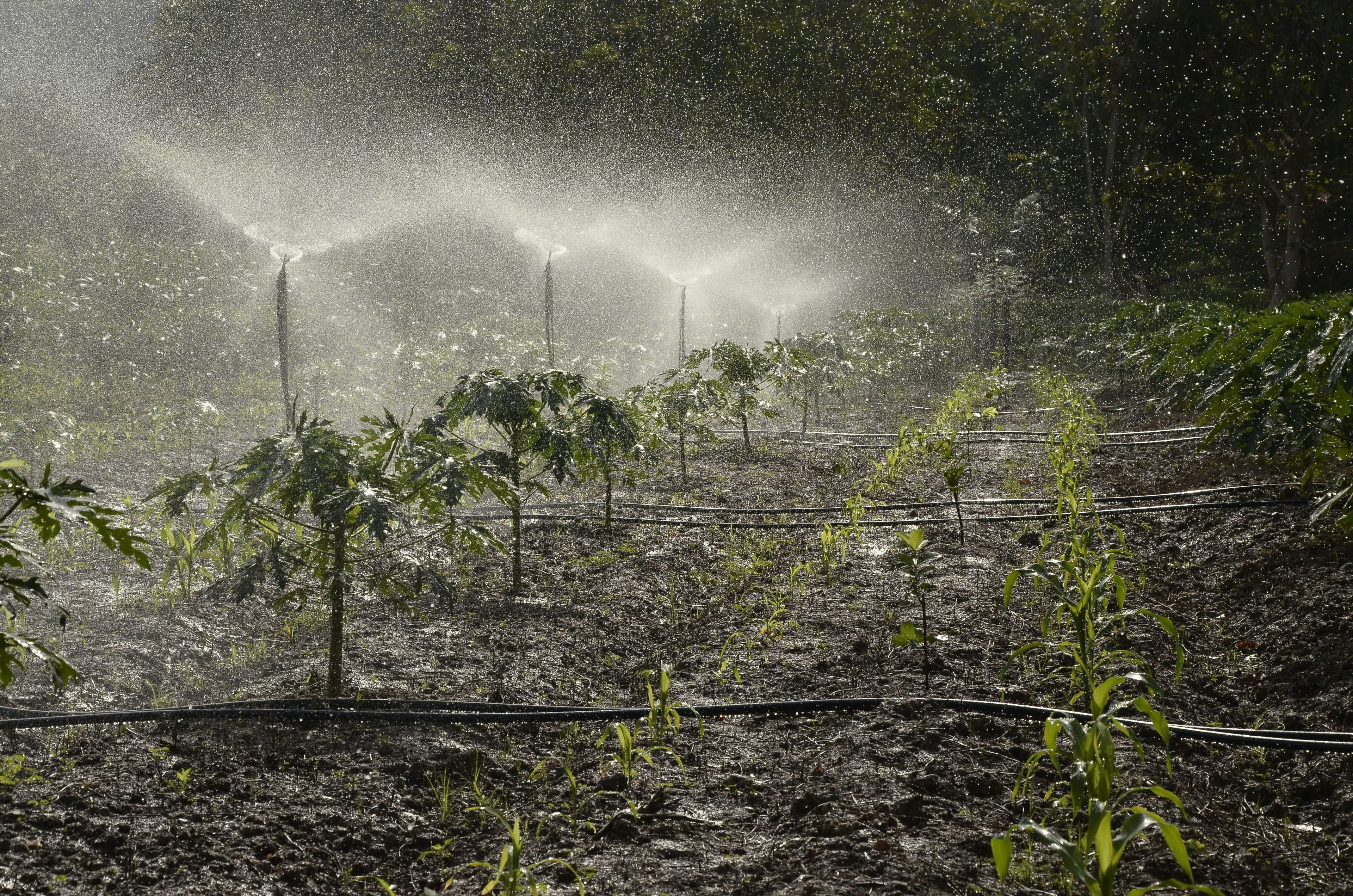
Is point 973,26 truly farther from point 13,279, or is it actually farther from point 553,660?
point 553,660

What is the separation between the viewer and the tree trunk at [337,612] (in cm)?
329

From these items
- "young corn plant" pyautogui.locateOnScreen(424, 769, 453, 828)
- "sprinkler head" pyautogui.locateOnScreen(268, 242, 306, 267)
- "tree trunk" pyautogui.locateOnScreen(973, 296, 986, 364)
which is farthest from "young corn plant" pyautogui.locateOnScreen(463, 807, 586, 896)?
"tree trunk" pyautogui.locateOnScreen(973, 296, 986, 364)

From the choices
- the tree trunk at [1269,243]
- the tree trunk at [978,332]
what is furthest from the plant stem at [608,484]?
the tree trunk at [978,332]

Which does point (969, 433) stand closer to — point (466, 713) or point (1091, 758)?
point (466, 713)

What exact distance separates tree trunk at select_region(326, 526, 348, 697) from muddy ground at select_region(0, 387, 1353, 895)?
147mm

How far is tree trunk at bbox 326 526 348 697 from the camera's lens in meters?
3.29

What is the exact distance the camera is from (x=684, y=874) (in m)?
2.25

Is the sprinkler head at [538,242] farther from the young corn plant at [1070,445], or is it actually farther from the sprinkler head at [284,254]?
the young corn plant at [1070,445]

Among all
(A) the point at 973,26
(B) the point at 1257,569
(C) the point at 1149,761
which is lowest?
(C) the point at 1149,761

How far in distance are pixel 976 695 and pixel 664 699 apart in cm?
118

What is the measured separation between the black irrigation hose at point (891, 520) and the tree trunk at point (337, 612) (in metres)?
2.70

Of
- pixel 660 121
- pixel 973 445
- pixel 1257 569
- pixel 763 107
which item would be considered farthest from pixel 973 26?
pixel 1257 569

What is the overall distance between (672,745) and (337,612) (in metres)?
1.36

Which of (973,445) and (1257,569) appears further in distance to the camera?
(973,445)
